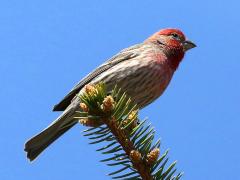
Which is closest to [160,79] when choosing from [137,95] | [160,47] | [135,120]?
[137,95]

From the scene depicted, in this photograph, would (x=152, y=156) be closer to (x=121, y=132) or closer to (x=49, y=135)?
(x=121, y=132)

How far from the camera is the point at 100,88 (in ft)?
8.38

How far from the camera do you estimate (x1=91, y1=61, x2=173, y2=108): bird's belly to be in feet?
18.9

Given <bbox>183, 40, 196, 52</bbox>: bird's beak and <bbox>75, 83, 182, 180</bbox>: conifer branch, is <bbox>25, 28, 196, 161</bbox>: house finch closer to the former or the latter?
<bbox>183, 40, 196, 52</bbox>: bird's beak

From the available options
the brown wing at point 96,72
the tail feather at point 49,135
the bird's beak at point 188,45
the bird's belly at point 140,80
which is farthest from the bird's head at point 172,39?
the tail feather at point 49,135

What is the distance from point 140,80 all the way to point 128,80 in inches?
6.4

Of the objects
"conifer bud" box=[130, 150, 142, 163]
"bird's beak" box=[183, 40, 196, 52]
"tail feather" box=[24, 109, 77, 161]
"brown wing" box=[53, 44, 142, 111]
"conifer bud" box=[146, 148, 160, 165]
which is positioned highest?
"bird's beak" box=[183, 40, 196, 52]

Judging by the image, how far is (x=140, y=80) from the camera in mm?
5812

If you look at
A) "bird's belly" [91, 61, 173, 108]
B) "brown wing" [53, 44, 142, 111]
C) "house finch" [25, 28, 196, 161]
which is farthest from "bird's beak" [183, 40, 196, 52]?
"bird's belly" [91, 61, 173, 108]

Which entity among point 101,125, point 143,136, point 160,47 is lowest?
point 143,136

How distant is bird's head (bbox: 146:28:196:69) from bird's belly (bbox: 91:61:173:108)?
544 millimetres

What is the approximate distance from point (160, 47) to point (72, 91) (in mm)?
1658

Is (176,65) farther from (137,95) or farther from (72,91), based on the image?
(72,91)

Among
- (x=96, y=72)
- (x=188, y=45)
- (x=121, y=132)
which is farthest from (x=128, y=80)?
(x=121, y=132)
